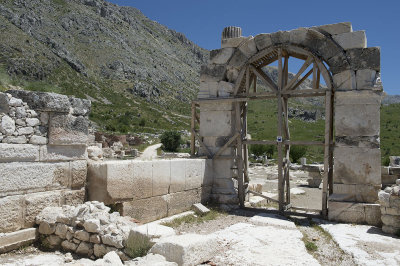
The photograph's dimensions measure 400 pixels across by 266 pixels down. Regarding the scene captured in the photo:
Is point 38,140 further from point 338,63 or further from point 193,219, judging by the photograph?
point 338,63

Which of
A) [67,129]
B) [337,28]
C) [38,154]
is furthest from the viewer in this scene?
A: [337,28]

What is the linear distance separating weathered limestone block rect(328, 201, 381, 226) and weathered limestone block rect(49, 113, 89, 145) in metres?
5.81

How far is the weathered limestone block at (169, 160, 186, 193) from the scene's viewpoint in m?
8.15

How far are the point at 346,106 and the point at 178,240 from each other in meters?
5.52

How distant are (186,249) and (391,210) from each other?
4.66 metres

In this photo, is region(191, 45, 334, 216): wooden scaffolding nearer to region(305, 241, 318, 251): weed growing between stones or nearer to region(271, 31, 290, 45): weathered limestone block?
region(271, 31, 290, 45): weathered limestone block

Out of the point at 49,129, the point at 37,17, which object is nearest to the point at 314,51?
the point at 49,129

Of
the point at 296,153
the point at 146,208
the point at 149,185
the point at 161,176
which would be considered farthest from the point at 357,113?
the point at 296,153

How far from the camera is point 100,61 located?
63.9 m

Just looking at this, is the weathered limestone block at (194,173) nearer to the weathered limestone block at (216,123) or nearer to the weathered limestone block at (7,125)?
the weathered limestone block at (216,123)

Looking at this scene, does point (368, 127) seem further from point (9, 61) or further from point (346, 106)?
point (9, 61)

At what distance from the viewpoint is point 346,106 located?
8.20m

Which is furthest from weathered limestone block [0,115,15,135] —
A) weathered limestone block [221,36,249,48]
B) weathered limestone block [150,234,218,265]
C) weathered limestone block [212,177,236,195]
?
weathered limestone block [221,36,249,48]

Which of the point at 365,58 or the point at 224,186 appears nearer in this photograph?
the point at 365,58
